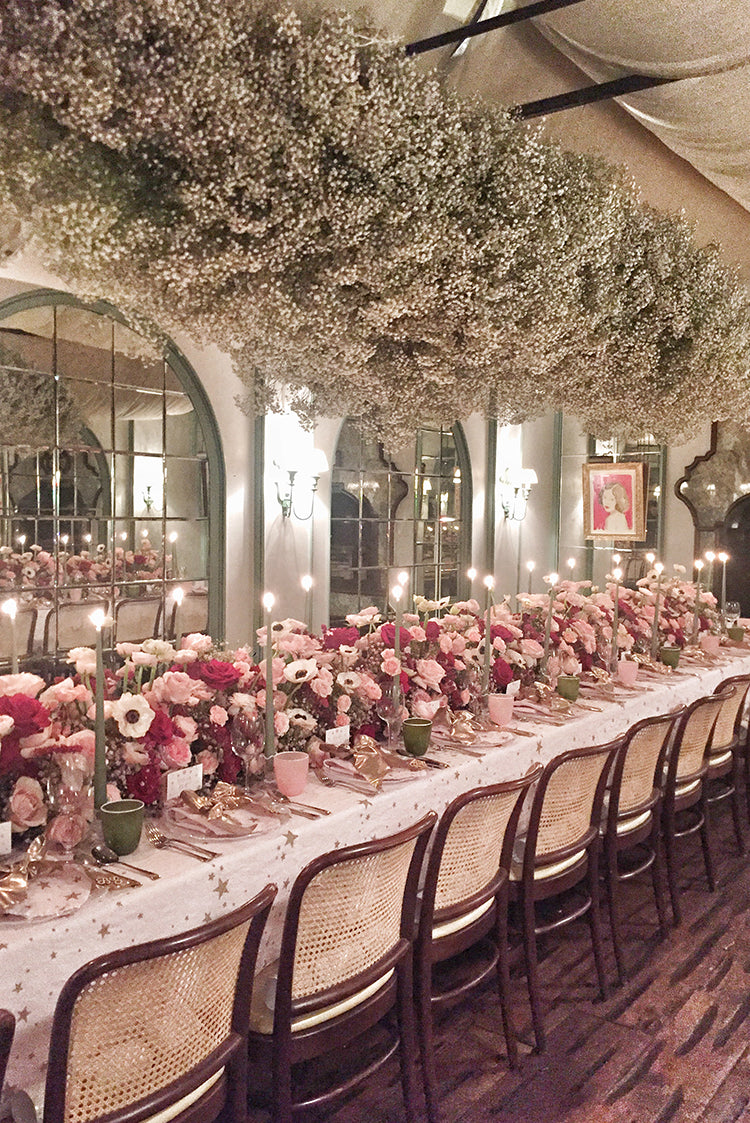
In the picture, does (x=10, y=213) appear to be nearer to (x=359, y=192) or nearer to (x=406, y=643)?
(x=359, y=192)

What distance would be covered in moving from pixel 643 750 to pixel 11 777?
7.79 feet

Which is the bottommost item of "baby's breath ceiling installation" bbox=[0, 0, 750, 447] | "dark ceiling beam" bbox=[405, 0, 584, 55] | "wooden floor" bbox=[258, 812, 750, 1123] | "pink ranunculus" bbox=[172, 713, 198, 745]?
"wooden floor" bbox=[258, 812, 750, 1123]

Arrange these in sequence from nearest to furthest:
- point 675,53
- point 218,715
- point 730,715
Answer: point 218,715 → point 675,53 → point 730,715

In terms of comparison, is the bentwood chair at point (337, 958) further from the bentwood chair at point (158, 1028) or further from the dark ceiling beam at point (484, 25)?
the dark ceiling beam at point (484, 25)

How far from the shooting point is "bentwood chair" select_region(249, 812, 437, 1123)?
6.56ft

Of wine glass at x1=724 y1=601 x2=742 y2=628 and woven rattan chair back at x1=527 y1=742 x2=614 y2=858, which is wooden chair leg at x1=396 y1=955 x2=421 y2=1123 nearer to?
woven rattan chair back at x1=527 y1=742 x2=614 y2=858

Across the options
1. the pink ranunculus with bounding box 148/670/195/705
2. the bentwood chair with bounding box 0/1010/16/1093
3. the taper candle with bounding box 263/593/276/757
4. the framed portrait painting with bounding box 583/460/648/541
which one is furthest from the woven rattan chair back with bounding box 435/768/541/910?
the framed portrait painting with bounding box 583/460/648/541

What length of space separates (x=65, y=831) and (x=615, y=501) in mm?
8353

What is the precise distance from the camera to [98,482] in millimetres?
6242

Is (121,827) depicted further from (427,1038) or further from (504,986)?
(504,986)

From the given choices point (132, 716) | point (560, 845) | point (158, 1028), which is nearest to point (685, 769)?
point (560, 845)

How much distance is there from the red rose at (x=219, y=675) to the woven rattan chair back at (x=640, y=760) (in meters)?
1.50

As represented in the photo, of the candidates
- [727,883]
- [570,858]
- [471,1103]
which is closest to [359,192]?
[570,858]

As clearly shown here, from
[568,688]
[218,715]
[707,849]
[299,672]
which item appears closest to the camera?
[218,715]
